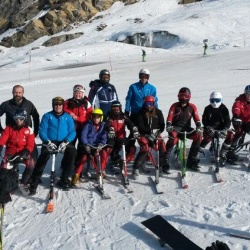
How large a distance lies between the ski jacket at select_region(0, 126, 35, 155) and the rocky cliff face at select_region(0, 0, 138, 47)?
47711mm


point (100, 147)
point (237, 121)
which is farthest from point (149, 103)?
point (237, 121)

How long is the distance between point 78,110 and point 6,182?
7.95 ft

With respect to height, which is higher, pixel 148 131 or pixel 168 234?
pixel 148 131

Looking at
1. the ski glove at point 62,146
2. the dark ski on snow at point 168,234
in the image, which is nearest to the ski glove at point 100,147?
the ski glove at point 62,146

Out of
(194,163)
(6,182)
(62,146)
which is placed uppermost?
(62,146)

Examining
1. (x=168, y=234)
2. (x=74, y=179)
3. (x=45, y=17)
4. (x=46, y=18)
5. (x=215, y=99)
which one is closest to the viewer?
(x=168, y=234)

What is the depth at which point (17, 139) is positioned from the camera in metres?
6.93

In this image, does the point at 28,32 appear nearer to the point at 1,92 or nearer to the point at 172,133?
the point at 1,92

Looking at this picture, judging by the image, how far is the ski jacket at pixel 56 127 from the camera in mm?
7148

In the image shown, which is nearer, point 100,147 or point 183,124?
point 100,147

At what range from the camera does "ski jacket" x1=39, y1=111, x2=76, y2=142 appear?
23.5 ft

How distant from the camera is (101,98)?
8461mm

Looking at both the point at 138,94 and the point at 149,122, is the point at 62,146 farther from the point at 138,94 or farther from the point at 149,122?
the point at 138,94

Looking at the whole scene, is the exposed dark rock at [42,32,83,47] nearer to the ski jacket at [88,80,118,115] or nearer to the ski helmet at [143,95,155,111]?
the ski jacket at [88,80,118,115]
